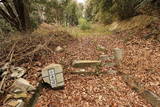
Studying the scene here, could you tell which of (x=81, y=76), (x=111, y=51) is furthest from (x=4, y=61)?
(x=111, y=51)

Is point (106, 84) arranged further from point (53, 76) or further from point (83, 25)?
point (83, 25)

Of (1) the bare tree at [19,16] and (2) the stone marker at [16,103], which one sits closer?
(2) the stone marker at [16,103]

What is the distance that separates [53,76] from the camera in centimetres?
253

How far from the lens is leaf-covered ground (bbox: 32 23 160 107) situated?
235 cm

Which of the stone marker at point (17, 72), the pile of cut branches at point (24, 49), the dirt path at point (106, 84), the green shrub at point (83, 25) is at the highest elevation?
the green shrub at point (83, 25)

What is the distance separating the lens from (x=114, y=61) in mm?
3809

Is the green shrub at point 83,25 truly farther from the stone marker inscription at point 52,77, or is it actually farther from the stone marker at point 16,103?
the stone marker at point 16,103

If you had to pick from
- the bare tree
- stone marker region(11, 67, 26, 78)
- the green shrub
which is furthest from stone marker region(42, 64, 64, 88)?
the green shrub

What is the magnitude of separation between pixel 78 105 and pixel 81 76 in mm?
924

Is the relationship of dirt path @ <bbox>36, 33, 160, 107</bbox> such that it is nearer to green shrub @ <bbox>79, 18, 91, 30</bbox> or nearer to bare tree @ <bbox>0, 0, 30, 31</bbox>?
bare tree @ <bbox>0, 0, 30, 31</bbox>

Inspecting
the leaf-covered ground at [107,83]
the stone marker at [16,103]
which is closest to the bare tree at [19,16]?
the leaf-covered ground at [107,83]

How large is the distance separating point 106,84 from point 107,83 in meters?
0.04

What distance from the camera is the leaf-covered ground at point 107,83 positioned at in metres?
2.35

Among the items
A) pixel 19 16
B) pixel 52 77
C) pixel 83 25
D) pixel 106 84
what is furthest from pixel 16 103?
pixel 83 25
